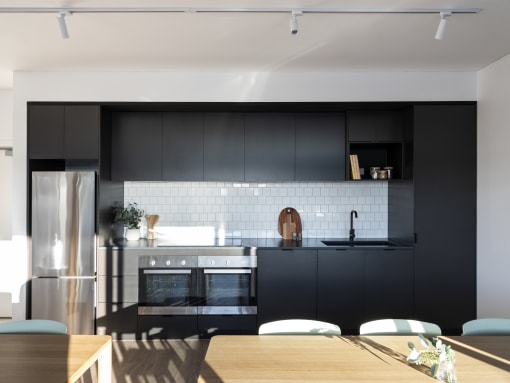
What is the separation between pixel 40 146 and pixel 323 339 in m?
3.70

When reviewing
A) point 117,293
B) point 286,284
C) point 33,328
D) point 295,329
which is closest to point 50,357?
point 33,328

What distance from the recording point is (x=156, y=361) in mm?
4273

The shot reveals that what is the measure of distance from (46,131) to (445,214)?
4106 millimetres

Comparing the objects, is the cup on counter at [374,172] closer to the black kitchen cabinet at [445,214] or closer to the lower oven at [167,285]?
the black kitchen cabinet at [445,214]

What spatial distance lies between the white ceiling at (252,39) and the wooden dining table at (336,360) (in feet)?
6.81

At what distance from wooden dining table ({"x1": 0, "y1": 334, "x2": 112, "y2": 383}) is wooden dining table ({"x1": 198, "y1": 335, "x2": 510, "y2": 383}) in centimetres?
55

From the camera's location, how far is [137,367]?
4121 millimetres

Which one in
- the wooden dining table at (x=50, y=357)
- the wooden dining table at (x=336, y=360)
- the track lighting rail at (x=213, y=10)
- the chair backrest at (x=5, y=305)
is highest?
the track lighting rail at (x=213, y=10)

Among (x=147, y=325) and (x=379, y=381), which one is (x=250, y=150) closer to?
(x=147, y=325)

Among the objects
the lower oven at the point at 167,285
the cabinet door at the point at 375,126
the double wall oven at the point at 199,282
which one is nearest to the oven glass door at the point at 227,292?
the double wall oven at the point at 199,282

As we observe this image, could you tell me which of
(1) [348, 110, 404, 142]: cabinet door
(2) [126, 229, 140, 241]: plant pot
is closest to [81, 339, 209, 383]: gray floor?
(2) [126, 229, 140, 241]: plant pot

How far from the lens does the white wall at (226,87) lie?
486 centimetres

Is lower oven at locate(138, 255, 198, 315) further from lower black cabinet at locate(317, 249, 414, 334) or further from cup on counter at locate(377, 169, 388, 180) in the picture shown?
cup on counter at locate(377, 169, 388, 180)

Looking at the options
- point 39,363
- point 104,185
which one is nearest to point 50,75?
point 104,185
